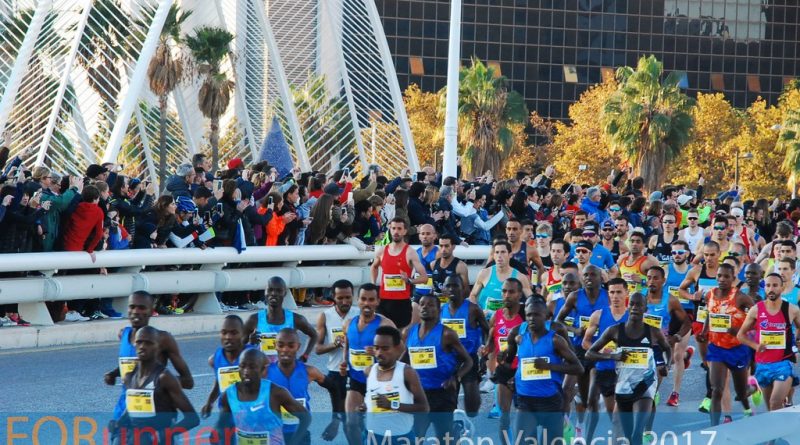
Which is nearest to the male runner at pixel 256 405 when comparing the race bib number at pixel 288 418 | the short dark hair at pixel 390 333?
the race bib number at pixel 288 418

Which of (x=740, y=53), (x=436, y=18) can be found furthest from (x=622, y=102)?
(x=740, y=53)

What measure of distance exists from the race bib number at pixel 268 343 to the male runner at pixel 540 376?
1672 mm

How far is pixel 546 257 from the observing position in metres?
15.8

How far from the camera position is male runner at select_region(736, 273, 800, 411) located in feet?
38.5

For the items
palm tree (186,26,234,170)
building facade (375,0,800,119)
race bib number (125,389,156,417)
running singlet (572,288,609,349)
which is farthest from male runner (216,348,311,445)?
building facade (375,0,800,119)

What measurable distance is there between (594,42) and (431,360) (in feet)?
303

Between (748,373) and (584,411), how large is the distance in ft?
7.18

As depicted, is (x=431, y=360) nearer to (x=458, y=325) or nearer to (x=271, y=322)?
(x=271, y=322)

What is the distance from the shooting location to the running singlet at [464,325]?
11602 mm

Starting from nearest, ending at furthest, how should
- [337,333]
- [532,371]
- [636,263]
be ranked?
[532,371], [337,333], [636,263]

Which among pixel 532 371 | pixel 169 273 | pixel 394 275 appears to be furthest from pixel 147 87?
pixel 532 371

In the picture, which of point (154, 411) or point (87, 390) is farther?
point (87, 390)

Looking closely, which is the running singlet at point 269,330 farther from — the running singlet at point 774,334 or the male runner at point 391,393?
the running singlet at point 774,334

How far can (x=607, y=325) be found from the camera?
11.5 meters
